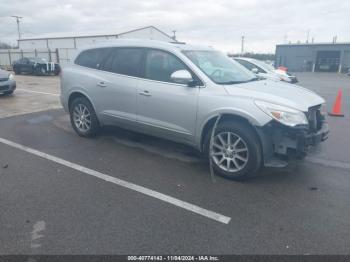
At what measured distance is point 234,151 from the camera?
→ 4145 mm

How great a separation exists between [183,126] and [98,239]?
215cm

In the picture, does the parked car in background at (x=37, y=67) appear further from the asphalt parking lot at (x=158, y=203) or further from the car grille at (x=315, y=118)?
the car grille at (x=315, y=118)

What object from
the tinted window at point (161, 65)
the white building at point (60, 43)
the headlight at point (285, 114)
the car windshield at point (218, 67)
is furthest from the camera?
the white building at point (60, 43)

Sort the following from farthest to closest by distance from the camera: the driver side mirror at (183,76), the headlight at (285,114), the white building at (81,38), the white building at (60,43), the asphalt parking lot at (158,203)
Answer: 1. the white building at (81,38)
2. the white building at (60,43)
3. the driver side mirror at (183,76)
4. the headlight at (285,114)
5. the asphalt parking lot at (158,203)

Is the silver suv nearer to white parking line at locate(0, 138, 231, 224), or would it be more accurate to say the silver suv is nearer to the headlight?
the headlight

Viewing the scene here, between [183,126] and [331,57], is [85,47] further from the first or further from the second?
[331,57]

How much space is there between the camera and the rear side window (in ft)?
18.6

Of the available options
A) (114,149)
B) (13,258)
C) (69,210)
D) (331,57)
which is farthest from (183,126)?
(331,57)

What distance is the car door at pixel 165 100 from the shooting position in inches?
173

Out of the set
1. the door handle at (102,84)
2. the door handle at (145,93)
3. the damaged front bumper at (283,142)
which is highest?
the door handle at (102,84)

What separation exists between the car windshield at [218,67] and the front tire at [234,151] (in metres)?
0.73

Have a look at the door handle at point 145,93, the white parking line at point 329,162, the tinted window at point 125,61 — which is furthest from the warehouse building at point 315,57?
the door handle at point 145,93

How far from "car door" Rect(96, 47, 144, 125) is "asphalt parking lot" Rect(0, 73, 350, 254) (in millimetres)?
634

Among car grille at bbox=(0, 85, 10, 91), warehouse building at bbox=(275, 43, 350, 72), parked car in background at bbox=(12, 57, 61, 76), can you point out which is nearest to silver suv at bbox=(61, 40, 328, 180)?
car grille at bbox=(0, 85, 10, 91)
